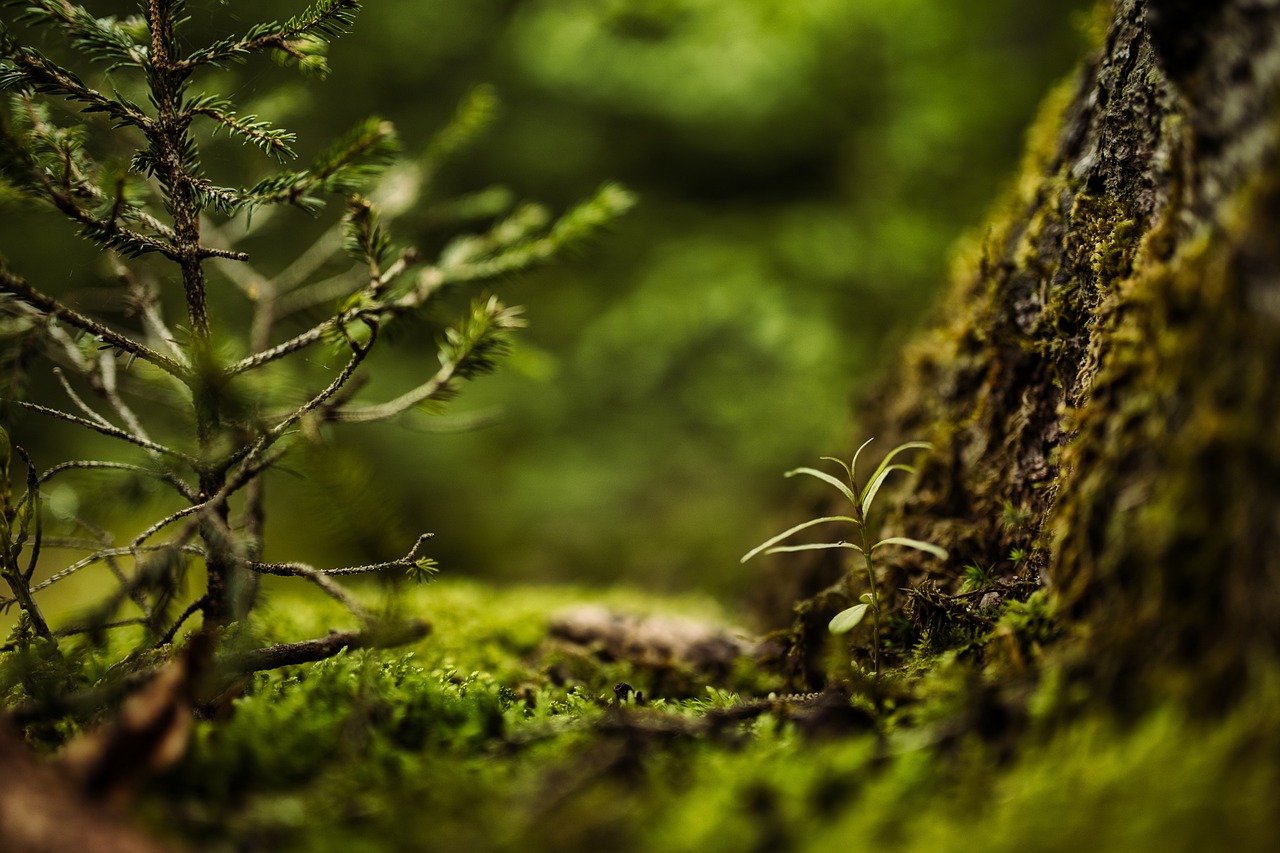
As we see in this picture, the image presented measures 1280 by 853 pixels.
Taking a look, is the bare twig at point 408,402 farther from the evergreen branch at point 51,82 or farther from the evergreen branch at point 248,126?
the evergreen branch at point 51,82

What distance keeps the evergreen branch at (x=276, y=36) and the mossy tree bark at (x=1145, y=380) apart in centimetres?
143

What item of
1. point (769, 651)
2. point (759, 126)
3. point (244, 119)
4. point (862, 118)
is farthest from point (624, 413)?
point (244, 119)

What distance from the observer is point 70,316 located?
134cm

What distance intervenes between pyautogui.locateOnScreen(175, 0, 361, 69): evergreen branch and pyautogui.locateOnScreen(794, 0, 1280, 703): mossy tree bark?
143 centimetres

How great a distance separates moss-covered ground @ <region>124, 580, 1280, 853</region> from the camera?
824mm

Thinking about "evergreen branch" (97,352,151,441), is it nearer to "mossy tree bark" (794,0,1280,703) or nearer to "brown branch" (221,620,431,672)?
"brown branch" (221,620,431,672)

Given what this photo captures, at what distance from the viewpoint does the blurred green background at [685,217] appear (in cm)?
475

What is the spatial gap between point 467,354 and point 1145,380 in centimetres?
128

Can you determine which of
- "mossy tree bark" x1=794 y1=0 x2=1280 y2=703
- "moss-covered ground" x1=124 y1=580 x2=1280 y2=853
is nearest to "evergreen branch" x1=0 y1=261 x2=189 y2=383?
"moss-covered ground" x1=124 y1=580 x2=1280 y2=853

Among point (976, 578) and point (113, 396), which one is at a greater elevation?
point (113, 396)

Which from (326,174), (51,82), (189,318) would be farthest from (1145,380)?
(51,82)

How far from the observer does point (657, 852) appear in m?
0.92

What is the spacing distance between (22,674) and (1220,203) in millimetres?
2003

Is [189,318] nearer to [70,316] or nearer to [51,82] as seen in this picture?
[70,316]
